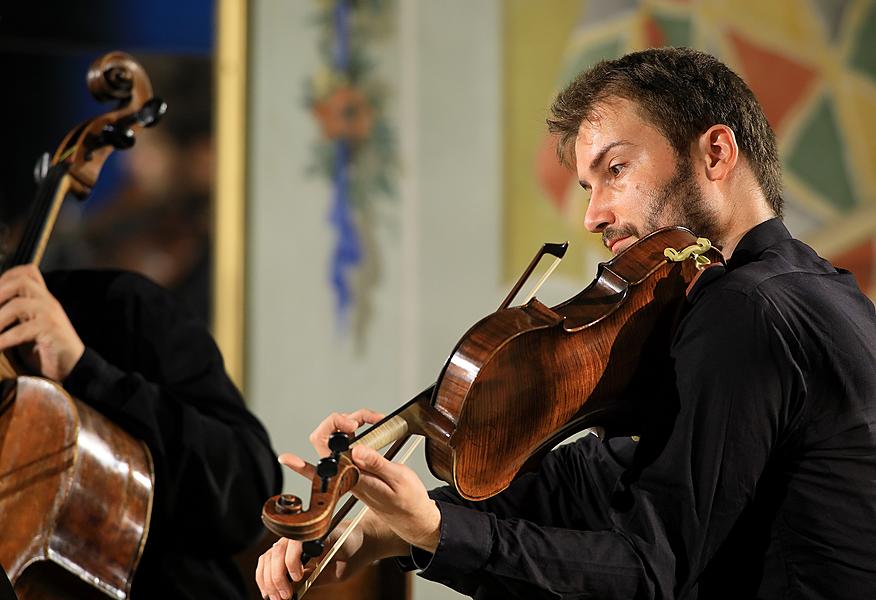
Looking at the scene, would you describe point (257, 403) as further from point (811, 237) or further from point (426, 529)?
point (426, 529)

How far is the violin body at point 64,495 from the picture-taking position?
1.71 metres

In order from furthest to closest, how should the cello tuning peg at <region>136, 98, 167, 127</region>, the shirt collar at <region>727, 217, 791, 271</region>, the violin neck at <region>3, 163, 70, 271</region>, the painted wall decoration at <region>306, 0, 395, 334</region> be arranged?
the painted wall decoration at <region>306, 0, 395, 334</region> → the cello tuning peg at <region>136, 98, 167, 127</region> → the violin neck at <region>3, 163, 70, 271</region> → the shirt collar at <region>727, 217, 791, 271</region>

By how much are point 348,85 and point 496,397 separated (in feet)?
6.90

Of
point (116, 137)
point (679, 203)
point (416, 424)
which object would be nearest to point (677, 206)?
point (679, 203)

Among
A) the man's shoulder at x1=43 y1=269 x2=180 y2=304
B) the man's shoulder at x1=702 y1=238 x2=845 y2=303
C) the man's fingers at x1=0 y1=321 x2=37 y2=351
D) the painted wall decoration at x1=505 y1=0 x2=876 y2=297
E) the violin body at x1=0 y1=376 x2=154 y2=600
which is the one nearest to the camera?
the man's shoulder at x1=702 y1=238 x2=845 y2=303

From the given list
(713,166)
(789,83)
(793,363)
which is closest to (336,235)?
(789,83)

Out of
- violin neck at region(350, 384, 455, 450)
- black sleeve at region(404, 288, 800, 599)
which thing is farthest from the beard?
violin neck at region(350, 384, 455, 450)

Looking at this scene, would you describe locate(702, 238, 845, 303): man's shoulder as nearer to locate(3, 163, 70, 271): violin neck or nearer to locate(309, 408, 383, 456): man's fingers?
locate(309, 408, 383, 456): man's fingers

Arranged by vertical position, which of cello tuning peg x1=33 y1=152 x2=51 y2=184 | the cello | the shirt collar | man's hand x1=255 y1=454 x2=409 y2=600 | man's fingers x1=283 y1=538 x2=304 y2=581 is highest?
the shirt collar

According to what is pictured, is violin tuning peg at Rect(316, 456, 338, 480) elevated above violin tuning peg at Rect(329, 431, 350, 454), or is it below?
below

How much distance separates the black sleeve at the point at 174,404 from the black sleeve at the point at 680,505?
3.11 ft

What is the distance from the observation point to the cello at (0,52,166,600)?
1.71 m

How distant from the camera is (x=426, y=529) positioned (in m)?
Answer: 1.15

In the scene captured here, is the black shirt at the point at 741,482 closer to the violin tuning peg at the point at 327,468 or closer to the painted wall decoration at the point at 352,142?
the violin tuning peg at the point at 327,468
